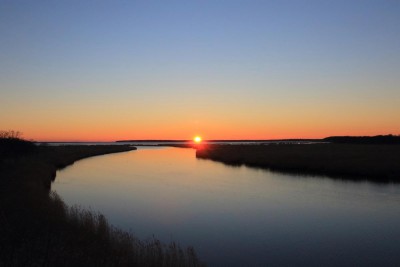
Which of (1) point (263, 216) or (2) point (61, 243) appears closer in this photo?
(2) point (61, 243)

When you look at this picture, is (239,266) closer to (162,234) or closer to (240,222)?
(162,234)

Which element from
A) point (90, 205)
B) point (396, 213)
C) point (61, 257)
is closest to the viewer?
point (61, 257)

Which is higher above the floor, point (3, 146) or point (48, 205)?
point (3, 146)

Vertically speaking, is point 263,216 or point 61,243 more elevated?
point 61,243

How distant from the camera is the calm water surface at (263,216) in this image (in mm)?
13445

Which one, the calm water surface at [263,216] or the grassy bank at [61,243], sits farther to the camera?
the calm water surface at [263,216]

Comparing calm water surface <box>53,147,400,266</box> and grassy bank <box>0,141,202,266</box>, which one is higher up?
grassy bank <box>0,141,202,266</box>

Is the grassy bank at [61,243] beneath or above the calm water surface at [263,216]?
above

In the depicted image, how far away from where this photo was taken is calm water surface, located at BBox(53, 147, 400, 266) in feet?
44.1

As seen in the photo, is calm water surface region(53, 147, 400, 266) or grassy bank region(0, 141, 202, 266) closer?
grassy bank region(0, 141, 202, 266)

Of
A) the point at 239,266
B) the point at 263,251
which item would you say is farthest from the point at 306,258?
the point at 239,266

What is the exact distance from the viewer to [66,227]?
12430mm

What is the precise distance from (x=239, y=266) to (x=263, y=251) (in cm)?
180

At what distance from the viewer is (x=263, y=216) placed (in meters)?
19.4
